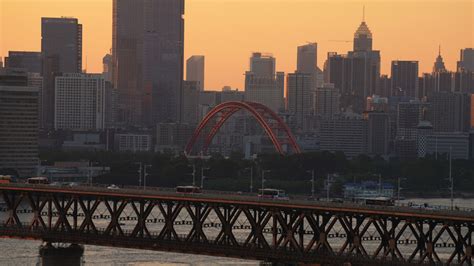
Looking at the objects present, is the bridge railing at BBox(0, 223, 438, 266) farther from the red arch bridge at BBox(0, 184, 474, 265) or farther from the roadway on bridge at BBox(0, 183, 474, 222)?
the roadway on bridge at BBox(0, 183, 474, 222)

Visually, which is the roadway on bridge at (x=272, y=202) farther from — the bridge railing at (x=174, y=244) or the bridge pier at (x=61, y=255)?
the bridge pier at (x=61, y=255)

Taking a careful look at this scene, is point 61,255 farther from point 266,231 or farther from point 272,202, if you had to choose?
point 272,202

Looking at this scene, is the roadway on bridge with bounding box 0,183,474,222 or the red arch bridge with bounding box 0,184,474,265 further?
the roadway on bridge with bounding box 0,183,474,222

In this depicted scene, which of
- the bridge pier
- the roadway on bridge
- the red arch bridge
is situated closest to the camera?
the red arch bridge

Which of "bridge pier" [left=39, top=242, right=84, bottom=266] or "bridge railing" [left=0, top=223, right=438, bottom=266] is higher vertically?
"bridge railing" [left=0, top=223, right=438, bottom=266]

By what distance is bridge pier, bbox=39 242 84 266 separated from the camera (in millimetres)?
102438

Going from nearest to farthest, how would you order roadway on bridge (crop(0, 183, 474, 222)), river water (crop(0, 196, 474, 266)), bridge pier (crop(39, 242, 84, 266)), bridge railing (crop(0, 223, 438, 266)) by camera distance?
roadway on bridge (crop(0, 183, 474, 222)), bridge railing (crop(0, 223, 438, 266)), bridge pier (crop(39, 242, 84, 266)), river water (crop(0, 196, 474, 266))

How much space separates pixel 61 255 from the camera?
A: 10350cm

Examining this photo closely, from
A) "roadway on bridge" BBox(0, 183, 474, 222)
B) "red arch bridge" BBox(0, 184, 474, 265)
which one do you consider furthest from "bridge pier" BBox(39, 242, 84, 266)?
"roadway on bridge" BBox(0, 183, 474, 222)

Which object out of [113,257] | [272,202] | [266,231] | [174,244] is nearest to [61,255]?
[174,244]

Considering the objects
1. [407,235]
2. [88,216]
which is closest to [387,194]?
[407,235]

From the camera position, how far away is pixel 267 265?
94.4 meters

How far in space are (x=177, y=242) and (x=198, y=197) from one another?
367 cm

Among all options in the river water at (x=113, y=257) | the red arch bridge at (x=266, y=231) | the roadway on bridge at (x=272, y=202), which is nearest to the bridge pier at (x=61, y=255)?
the red arch bridge at (x=266, y=231)
